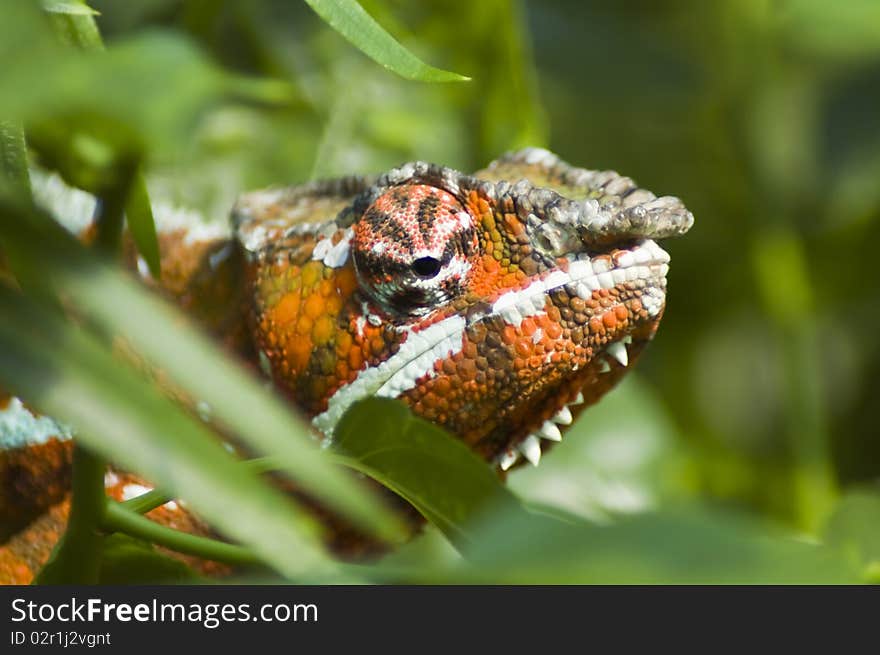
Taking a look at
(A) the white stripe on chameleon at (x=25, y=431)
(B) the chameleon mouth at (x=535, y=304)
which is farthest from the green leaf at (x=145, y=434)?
(A) the white stripe on chameleon at (x=25, y=431)

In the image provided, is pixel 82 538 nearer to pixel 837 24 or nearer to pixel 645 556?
pixel 645 556

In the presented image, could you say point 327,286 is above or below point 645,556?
above

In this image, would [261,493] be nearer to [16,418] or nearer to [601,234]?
[601,234]

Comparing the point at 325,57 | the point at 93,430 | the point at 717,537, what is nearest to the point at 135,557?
the point at 93,430

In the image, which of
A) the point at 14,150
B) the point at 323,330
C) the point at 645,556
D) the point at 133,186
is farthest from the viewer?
the point at 323,330

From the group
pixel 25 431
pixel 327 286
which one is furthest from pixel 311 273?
pixel 25 431

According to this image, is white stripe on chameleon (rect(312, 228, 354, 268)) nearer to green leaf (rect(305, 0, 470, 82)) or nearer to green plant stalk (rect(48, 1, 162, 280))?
green plant stalk (rect(48, 1, 162, 280))

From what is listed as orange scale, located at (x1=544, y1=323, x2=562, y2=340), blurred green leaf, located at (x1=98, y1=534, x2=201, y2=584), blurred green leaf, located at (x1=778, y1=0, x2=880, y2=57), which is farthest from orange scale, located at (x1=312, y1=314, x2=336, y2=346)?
blurred green leaf, located at (x1=778, y1=0, x2=880, y2=57)
